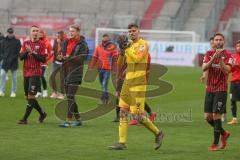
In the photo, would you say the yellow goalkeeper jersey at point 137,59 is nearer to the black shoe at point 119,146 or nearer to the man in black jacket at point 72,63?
the black shoe at point 119,146

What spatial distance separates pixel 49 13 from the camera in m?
53.1

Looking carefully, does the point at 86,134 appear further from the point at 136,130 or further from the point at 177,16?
the point at 177,16

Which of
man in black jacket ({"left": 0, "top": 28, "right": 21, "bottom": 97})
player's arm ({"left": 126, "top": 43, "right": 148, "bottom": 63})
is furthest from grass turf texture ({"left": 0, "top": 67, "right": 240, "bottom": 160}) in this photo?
man in black jacket ({"left": 0, "top": 28, "right": 21, "bottom": 97})

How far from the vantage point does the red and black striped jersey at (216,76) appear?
1223cm

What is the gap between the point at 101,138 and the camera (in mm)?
13586

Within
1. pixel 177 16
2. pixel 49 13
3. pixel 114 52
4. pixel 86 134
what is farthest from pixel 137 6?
pixel 86 134

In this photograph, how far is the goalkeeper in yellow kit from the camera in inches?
476

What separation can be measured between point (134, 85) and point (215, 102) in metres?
1.42

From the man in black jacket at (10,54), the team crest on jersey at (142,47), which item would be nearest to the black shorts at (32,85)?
the team crest on jersey at (142,47)

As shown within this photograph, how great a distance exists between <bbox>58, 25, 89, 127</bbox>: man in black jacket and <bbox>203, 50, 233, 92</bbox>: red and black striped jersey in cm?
397

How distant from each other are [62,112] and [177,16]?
3731 centimetres

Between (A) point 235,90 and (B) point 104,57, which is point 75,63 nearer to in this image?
(A) point 235,90

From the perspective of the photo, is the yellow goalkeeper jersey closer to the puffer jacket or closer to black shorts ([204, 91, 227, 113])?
black shorts ([204, 91, 227, 113])

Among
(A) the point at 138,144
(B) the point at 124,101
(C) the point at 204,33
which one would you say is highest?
(C) the point at 204,33
